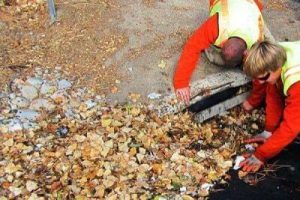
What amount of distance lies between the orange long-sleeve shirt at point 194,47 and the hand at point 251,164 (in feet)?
3.41

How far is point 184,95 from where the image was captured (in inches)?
199

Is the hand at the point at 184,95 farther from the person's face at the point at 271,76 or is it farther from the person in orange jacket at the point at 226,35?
the person's face at the point at 271,76

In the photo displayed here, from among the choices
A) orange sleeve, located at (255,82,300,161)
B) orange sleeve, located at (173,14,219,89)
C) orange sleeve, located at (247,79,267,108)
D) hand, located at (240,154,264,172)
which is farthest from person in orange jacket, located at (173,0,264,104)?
hand, located at (240,154,264,172)

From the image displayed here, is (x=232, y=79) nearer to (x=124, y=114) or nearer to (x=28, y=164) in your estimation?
(x=124, y=114)

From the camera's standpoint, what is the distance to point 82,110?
4.92 meters

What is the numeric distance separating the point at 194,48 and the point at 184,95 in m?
0.53

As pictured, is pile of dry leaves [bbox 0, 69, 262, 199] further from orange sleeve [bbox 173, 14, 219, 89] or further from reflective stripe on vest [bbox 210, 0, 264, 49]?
reflective stripe on vest [bbox 210, 0, 264, 49]

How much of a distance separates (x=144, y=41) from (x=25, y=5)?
167 centimetres

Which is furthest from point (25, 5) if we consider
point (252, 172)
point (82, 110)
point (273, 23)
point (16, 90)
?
point (252, 172)

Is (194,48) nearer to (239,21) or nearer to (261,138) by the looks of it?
(239,21)

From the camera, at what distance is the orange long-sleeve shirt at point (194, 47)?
15.4 ft

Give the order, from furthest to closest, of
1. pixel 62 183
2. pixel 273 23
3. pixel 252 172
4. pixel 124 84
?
pixel 273 23 → pixel 124 84 → pixel 252 172 → pixel 62 183

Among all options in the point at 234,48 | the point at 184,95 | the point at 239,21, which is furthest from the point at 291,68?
the point at 184,95

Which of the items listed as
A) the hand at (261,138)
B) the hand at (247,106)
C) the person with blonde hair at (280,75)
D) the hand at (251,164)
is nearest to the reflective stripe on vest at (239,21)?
the person with blonde hair at (280,75)
